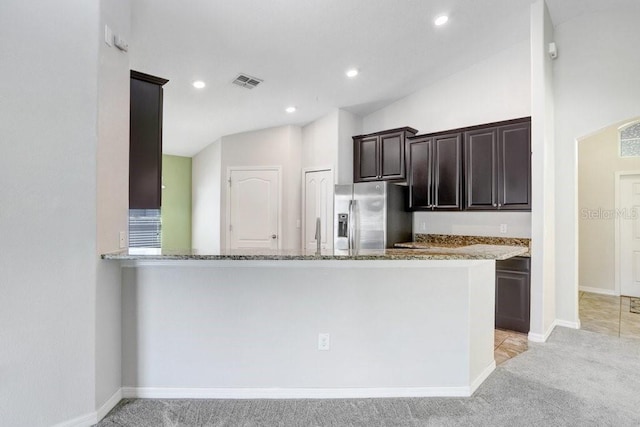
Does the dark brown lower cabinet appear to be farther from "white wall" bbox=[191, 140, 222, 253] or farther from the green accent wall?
the green accent wall

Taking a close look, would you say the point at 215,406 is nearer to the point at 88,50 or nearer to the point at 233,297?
the point at 233,297

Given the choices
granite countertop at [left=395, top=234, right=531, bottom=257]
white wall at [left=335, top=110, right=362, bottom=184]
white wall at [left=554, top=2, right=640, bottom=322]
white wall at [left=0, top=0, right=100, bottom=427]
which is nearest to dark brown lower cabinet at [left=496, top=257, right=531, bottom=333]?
granite countertop at [left=395, top=234, right=531, bottom=257]

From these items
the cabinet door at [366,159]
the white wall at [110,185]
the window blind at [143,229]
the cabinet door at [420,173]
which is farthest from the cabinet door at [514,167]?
the window blind at [143,229]

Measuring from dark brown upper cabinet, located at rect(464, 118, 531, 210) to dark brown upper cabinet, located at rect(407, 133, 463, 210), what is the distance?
137mm

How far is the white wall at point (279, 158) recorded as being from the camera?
5.77 m

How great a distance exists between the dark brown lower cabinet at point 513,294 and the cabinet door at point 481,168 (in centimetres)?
75

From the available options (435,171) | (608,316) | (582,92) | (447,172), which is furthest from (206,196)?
(608,316)

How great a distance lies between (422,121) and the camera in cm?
521

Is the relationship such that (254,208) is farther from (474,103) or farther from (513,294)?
(513,294)

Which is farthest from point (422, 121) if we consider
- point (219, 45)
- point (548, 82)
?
point (219, 45)

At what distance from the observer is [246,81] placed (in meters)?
4.06

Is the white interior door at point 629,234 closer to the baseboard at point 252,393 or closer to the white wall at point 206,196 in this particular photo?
the baseboard at point 252,393

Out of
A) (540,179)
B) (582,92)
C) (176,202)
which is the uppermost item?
(582,92)

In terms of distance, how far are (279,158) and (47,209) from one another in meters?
4.05
